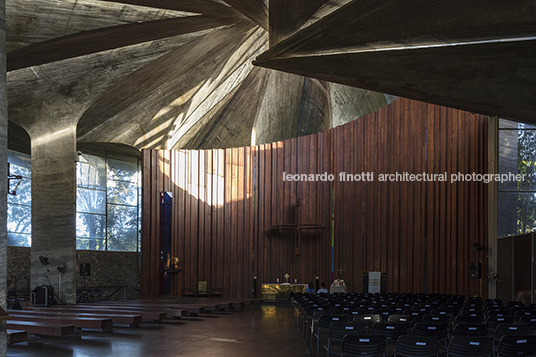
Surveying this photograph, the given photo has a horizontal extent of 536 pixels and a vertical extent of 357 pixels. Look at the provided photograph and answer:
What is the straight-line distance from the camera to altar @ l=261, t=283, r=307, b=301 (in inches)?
787

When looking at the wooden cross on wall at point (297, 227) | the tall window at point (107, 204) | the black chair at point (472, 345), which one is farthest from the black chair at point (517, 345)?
the tall window at point (107, 204)

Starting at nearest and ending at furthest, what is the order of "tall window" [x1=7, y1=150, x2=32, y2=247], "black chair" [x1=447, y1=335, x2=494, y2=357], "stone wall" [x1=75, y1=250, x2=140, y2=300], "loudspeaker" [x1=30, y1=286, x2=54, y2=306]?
"black chair" [x1=447, y1=335, x2=494, y2=357], "loudspeaker" [x1=30, y1=286, x2=54, y2=306], "tall window" [x1=7, y1=150, x2=32, y2=247], "stone wall" [x1=75, y1=250, x2=140, y2=300]

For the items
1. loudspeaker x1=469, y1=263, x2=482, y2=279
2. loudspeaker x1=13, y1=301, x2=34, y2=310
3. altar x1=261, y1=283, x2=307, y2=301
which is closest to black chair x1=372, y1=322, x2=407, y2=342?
loudspeaker x1=469, y1=263, x2=482, y2=279

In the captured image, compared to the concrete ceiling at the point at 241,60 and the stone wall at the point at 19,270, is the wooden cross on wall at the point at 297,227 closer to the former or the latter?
the concrete ceiling at the point at 241,60

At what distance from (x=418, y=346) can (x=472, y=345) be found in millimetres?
577

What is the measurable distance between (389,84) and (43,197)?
39.4 feet

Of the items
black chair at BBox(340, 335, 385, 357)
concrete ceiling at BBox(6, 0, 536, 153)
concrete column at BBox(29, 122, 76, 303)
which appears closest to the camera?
black chair at BBox(340, 335, 385, 357)

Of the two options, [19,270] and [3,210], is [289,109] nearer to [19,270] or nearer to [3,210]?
[19,270]

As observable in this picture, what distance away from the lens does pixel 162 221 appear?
22.4 meters

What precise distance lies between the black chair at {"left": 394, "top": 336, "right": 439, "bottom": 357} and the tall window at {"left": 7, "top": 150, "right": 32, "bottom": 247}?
1834cm

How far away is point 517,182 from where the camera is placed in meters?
15.5

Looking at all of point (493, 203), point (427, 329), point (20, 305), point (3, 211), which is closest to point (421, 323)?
point (427, 329)

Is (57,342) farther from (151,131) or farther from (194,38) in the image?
(151,131)

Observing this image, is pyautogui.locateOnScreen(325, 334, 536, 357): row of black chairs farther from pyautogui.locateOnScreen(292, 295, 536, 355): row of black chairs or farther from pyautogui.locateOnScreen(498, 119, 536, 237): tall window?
pyautogui.locateOnScreen(498, 119, 536, 237): tall window
